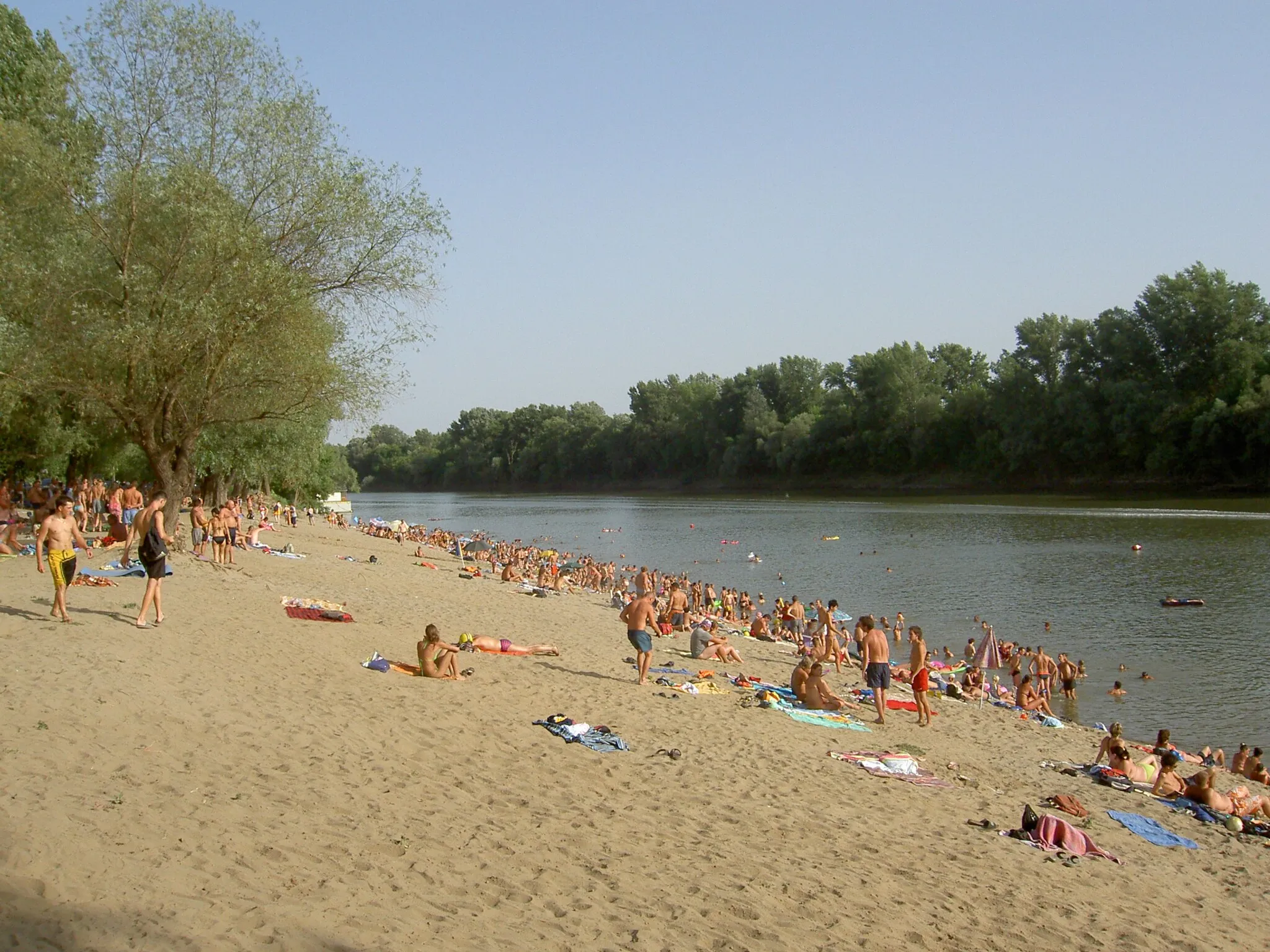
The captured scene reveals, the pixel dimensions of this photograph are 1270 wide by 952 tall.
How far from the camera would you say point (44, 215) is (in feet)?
50.9

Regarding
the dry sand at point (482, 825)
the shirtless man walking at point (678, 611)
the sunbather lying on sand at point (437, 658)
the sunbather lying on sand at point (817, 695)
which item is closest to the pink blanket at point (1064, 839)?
the dry sand at point (482, 825)

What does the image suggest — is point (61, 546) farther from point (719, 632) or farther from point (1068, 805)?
point (719, 632)

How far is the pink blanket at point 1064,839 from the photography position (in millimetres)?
7887

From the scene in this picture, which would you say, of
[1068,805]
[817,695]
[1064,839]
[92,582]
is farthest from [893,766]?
[92,582]

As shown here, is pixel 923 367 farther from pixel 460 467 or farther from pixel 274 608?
pixel 274 608

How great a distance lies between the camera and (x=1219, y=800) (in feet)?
33.2

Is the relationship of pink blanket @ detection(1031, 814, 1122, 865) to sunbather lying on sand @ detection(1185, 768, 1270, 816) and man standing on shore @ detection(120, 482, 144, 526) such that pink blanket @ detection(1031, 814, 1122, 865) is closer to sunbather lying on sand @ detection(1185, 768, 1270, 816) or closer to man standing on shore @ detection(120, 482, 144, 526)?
sunbather lying on sand @ detection(1185, 768, 1270, 816)

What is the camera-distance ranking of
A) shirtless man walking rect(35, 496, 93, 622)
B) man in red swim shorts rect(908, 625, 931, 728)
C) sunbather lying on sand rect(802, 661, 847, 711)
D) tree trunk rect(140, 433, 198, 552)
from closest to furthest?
shirtless man walking rect(35, 496, 93, 622)
man in red swim shorts rect(908, 625, 931, 728)
sunbather lying on sand rect(802, 661, 847, 711)
tree trunk rect(140, 433, 198, 552)

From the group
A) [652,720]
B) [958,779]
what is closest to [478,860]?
[652,720]

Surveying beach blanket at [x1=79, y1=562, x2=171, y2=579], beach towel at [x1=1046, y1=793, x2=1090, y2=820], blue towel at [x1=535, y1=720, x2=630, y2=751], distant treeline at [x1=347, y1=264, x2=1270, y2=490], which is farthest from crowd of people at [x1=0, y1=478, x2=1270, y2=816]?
distant treeline at [x1=347, y1=264, x2=1270, y2=490]

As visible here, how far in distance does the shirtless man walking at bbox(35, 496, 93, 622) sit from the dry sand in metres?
0.28

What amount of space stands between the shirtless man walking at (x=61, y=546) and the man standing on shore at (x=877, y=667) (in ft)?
30.8

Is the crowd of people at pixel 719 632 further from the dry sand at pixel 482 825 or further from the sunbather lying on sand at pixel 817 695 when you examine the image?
the dry sand at pixel 482 825

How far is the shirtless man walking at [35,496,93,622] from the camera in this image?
10.4m
